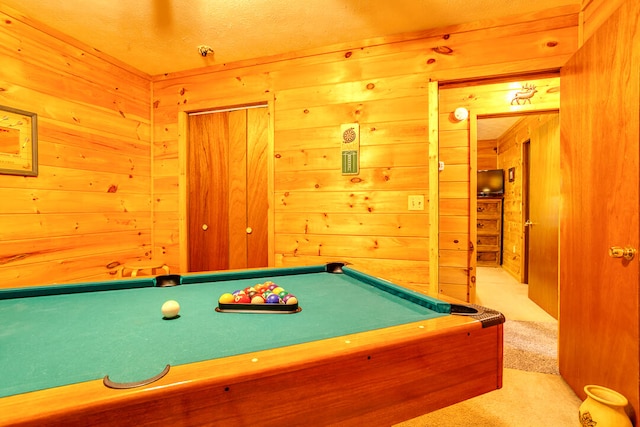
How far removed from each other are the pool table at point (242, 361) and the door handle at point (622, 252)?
95 cm

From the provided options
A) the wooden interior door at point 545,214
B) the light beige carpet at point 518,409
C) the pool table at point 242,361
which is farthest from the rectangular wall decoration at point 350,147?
the wooden interior door at point 545,214

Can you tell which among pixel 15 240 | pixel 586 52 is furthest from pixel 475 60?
pixel 15 240

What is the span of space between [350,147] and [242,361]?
7.10 ft

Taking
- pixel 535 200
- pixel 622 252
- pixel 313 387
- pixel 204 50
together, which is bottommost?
pixel 313 387

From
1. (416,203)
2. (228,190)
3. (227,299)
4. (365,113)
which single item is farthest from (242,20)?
(227,299)

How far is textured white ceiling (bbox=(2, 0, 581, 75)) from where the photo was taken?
2148mm

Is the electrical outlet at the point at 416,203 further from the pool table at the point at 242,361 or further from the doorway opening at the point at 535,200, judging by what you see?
the doorway opening at the point at 535,200

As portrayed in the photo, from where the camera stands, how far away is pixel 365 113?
265cm

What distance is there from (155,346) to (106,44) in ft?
9.19

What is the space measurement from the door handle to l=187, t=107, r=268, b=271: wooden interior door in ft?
7.89

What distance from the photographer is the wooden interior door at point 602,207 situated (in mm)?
1465

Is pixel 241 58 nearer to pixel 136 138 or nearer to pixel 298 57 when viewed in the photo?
pixel 298 57

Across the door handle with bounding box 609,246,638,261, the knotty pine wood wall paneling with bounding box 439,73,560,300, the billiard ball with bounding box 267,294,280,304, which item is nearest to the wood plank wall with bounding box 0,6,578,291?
the knotty pine wood wall paneling with bounding box 439,73,560,300

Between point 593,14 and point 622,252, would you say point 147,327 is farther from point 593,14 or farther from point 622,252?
point 593,14
